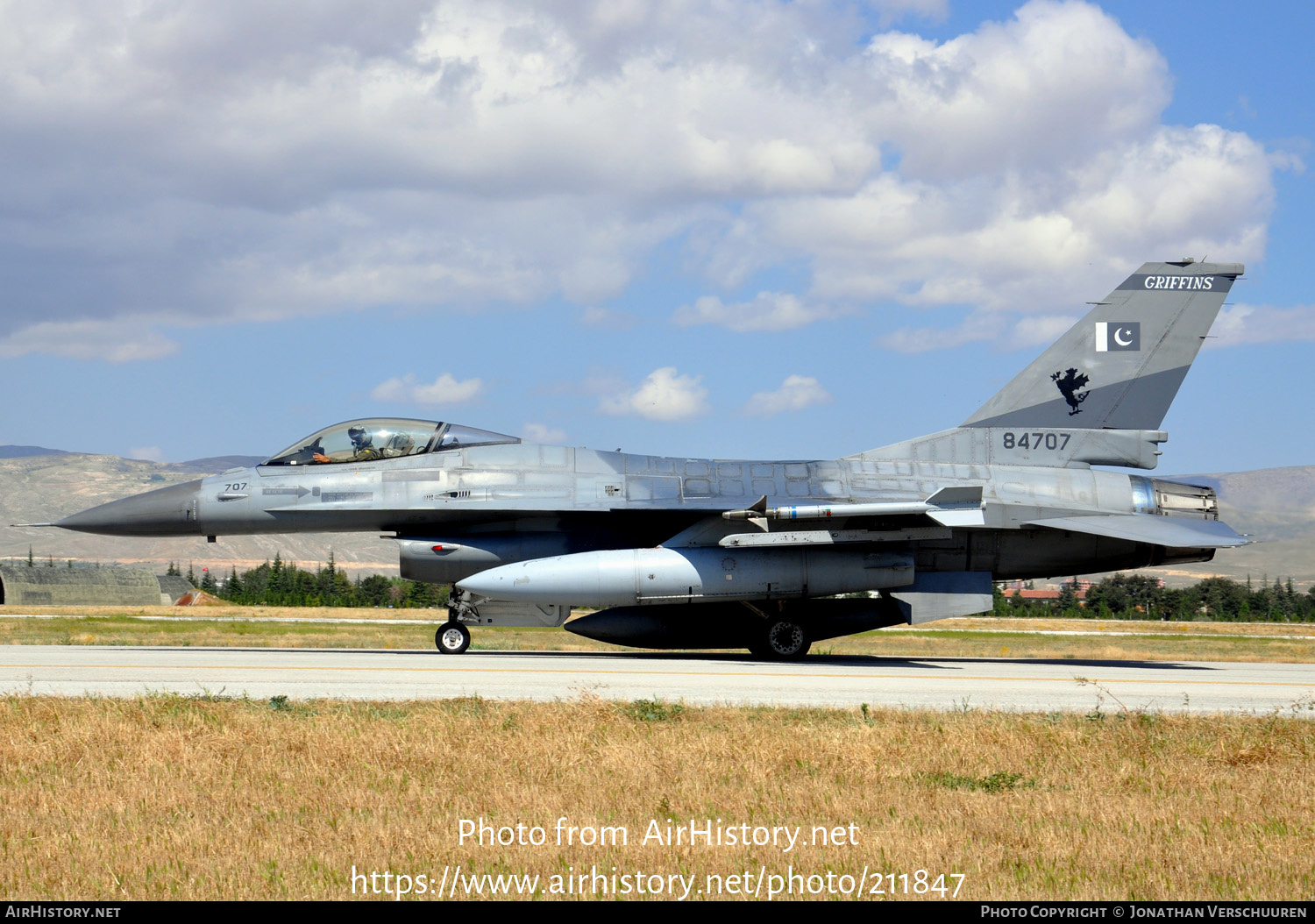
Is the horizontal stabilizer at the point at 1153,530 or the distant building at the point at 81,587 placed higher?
the horizontal stabilizer at the point at 1153,530

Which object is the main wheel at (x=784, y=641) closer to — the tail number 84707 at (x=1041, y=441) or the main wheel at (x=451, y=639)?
the main wheel at (x=451, y=639)

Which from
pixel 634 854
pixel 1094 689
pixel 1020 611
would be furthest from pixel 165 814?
pixel 1020 611

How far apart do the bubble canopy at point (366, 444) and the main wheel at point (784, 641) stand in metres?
5.69

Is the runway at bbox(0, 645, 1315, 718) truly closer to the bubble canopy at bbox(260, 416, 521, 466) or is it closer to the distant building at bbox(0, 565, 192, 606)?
the bubble canopy at bbox(260, 416, 521, 466)

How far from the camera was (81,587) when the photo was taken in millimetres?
62406

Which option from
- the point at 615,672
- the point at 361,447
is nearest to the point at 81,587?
the point at 361,447

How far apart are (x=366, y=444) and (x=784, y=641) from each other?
24.0 ft

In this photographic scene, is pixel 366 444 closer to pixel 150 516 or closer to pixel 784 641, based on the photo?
pixel 150 516

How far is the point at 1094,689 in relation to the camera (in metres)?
13.9

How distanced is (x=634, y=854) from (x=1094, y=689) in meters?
9.77

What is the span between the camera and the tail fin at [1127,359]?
65.3 ft

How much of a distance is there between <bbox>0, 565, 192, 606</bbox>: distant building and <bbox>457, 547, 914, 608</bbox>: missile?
4994 cm

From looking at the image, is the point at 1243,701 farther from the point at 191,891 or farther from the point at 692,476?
the point at 191,891

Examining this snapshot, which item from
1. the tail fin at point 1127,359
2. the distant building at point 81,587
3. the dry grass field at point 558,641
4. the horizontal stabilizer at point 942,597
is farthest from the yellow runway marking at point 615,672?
the distant building at point 81,587
